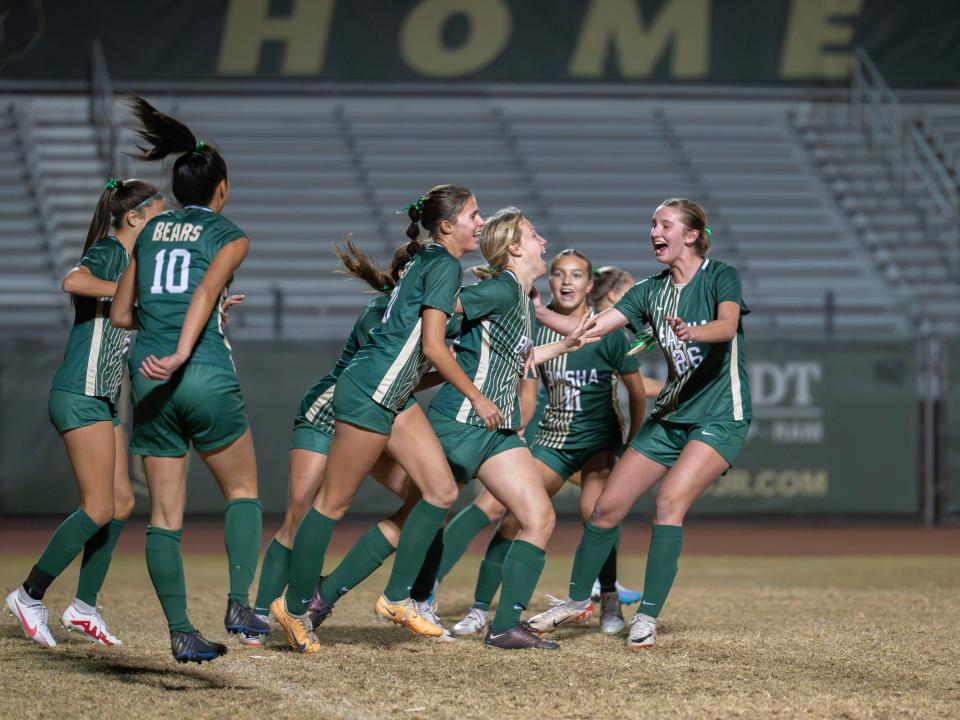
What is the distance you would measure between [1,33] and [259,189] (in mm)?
4711

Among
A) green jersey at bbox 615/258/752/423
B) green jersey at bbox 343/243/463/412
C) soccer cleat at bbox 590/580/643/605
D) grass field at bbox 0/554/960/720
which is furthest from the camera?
soccer cleat at bbox 590/580/643/605

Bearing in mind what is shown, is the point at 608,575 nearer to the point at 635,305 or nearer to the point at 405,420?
the point at 635,305

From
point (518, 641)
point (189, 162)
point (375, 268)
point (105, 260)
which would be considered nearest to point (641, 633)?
point (518, 641)

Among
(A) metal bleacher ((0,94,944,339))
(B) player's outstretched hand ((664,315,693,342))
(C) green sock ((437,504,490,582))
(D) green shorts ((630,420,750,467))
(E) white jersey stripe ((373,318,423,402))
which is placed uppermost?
(A) metal bleacher ((0,94,944,339))

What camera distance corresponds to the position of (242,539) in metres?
5.81

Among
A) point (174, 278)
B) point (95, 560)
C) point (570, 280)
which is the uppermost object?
point (570, 280)

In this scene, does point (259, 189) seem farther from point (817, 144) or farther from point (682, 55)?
point (817, 144)

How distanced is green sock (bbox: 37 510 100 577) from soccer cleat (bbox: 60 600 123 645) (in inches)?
11.7

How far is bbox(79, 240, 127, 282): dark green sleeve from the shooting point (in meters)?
6.18

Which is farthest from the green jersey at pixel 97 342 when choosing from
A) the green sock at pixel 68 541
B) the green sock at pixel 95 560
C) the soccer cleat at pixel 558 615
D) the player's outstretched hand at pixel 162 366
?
the soccer cleat at pixel 558 615

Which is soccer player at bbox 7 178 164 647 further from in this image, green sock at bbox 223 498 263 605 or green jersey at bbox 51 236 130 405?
green sock at bbox 223 498 263 605

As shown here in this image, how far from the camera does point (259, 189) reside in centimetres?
1934

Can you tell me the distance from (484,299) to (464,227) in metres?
0.36

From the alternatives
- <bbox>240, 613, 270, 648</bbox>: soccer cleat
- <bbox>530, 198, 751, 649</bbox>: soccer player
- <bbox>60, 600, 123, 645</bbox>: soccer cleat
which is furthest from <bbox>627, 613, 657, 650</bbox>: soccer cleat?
<bbox>60, 600, 123, 645</bbox>: soccer cleat
